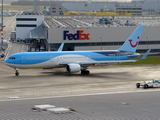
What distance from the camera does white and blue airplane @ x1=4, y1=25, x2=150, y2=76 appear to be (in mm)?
63000

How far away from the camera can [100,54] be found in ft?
221

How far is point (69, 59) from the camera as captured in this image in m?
65.4

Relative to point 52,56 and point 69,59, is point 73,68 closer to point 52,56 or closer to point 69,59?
point 69,59

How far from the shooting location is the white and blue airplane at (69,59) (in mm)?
63000

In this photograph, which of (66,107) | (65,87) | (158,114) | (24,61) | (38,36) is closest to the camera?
(158,114)

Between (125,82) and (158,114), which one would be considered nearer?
(158,114)

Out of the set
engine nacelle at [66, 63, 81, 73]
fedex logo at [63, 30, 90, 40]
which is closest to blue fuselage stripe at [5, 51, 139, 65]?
engine nacelle at [66, 63, 81, 73]

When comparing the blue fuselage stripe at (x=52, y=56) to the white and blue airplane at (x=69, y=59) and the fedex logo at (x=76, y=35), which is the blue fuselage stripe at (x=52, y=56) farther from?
the fedex logo at (x=76, y=35)

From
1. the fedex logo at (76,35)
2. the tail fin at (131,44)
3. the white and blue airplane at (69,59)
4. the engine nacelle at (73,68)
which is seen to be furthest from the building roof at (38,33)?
the engine nacelle at (73,68)

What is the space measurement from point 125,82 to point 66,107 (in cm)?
2205

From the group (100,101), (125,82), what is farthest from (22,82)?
(100,101)

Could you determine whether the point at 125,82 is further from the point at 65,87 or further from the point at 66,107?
the point at 66,107

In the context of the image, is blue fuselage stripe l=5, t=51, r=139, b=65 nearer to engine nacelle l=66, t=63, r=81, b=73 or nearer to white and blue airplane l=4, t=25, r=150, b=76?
white and blue airplane l=4, t=25, r=150, b=76

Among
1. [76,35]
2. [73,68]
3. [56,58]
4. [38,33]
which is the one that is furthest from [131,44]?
[38,33]
